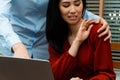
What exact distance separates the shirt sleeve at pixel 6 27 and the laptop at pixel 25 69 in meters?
0.54

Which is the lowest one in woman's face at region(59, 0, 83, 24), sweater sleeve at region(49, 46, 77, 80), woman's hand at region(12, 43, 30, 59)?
sweater sleeve at region(49, 46, 77, 80)

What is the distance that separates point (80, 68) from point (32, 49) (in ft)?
1.37

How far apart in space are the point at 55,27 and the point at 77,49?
25cm

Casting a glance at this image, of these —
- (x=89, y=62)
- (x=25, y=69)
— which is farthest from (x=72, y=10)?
(x=25, y=69)

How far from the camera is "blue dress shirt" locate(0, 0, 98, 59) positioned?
1.60 meters

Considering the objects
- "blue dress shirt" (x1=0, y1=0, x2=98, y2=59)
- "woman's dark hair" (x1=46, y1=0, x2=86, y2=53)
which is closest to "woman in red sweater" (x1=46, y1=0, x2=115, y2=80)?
"woman's dark hair" (x1=46, y1=0, x2=86, y2=53)

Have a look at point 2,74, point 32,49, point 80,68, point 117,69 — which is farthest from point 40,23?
point 117,69

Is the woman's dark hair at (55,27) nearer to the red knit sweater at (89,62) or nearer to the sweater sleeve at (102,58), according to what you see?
the red knit sweater at (89,62)

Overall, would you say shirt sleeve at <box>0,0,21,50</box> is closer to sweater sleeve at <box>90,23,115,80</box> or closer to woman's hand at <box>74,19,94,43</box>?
woman's hand at <box>74,19,94,43</box>

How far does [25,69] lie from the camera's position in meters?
0.84

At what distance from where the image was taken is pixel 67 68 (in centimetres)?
141

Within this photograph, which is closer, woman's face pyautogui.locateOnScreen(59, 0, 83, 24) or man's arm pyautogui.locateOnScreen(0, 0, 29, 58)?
man's arm pyautogui.locateOnScreen(0, 0, 29, 58)

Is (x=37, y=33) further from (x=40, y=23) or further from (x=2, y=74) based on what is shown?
(x=2, y=74)

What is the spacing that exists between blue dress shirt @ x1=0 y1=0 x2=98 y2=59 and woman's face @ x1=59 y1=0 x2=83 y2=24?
0.17 m
